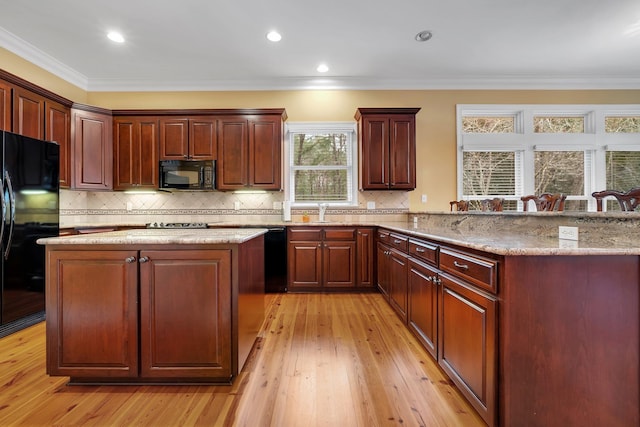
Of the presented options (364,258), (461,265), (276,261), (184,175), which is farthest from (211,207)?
(461,265)

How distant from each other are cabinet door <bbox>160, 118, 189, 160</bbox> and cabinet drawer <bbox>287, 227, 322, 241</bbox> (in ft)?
6.05

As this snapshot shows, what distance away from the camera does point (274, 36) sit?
3.07 metres

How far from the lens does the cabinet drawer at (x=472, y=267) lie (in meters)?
1.22

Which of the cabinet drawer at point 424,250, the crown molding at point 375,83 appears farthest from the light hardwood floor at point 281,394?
the crown molding at point 375,83

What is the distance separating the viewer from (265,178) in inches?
149

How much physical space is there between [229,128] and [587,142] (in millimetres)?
5252

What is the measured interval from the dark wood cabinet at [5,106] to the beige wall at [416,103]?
5.11ft

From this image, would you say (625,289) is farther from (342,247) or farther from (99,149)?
(99,149)

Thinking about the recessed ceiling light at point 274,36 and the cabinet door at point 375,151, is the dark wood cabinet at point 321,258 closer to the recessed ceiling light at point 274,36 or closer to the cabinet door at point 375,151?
the cabinet door at point 375,151

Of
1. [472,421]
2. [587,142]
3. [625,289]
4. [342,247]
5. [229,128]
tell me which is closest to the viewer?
[625,289]

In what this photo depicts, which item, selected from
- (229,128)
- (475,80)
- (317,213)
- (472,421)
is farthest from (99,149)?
(475,80)

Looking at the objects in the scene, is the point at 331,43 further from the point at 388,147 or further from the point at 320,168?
the point at 320,168

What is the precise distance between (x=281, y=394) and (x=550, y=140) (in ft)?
16.2

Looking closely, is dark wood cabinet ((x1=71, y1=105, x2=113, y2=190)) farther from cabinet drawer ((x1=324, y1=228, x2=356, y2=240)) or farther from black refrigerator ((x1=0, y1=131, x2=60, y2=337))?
cabinet drawer ((x1=324, y1=228, x2=356, y2=240))
